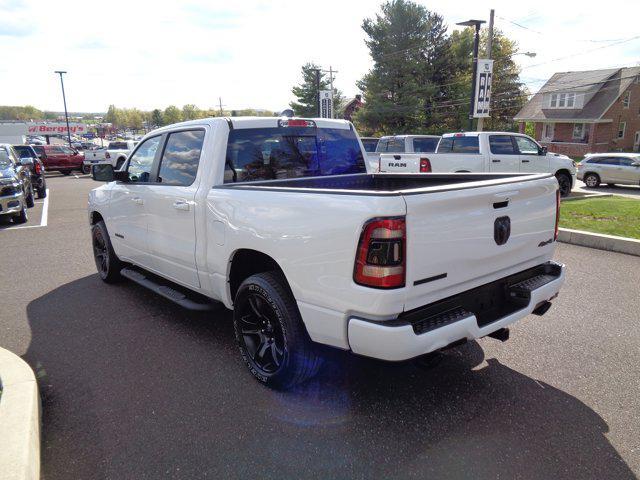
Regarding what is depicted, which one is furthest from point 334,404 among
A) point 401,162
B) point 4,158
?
point 4,158

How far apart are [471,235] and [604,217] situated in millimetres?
8315

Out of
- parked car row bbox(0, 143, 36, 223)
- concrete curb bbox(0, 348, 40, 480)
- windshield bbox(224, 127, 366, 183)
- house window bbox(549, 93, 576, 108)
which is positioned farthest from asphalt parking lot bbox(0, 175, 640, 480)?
house window bbox(549, 93, 576, 108)

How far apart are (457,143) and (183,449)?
1176cm

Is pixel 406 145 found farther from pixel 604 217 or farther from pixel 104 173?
pixel 104 173

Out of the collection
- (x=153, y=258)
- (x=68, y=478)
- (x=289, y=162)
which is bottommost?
(x=68, y=478)

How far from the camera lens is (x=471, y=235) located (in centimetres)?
274

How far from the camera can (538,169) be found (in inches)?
503

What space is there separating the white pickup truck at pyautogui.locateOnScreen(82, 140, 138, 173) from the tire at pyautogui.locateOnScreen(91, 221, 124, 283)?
830 inches

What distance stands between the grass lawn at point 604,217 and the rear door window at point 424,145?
15.1ft

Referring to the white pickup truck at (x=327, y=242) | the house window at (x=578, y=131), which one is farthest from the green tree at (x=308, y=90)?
the white pickup truck at (x=327, y=242)

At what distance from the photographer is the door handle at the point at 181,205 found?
3845 mm

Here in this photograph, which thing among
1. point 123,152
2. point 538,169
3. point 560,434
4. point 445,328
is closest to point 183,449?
point 445,328

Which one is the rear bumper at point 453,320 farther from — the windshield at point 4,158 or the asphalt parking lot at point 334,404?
the windshield at point 4,158

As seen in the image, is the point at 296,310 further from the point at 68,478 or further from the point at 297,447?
the point at 68,478
